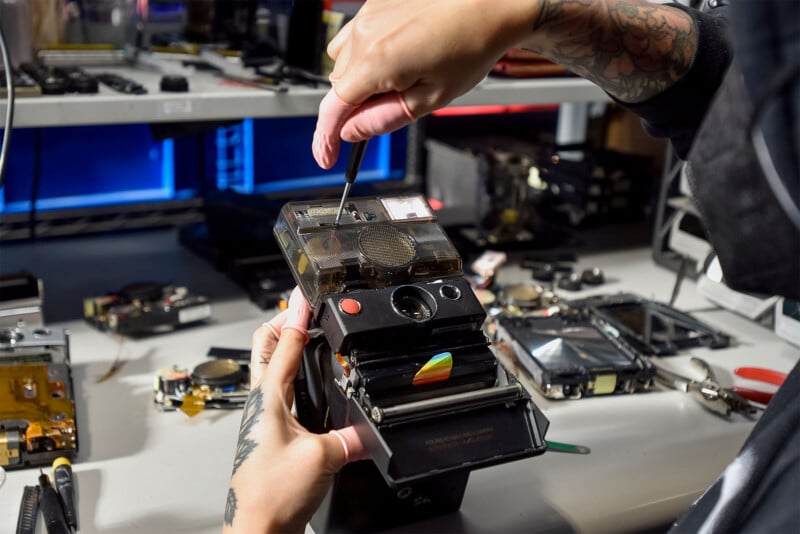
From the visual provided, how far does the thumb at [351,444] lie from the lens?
75 cm

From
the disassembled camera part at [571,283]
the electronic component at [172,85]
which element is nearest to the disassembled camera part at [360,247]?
the electronic component at [172,85]

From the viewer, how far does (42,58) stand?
1494 millimetres

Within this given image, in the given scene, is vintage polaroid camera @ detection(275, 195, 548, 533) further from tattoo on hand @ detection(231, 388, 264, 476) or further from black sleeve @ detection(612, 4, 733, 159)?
black sleeve @ detection(612, 4, 733, 159)

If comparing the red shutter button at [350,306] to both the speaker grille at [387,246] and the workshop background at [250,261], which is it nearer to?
the speaker grille at [387,246]

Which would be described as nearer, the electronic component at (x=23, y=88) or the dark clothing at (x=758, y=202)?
the dark clothing at (x=758, y=202)

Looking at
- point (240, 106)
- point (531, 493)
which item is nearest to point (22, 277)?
point (240, 106)

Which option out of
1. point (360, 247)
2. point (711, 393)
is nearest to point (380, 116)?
point (360, 247)

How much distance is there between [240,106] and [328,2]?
26.4 inches

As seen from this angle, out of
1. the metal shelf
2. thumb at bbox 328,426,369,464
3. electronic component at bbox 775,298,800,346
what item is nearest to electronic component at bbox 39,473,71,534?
thumb at bbox 328,426,369,464

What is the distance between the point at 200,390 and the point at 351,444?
1.35ft

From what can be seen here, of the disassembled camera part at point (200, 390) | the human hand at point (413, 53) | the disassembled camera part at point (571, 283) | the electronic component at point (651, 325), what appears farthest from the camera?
the disassembled camera part at point (571, 283)

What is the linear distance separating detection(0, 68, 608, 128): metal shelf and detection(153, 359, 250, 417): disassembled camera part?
40 centimetres

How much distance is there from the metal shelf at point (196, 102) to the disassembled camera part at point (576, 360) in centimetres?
46

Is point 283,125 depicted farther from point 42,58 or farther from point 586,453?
point 586,453
